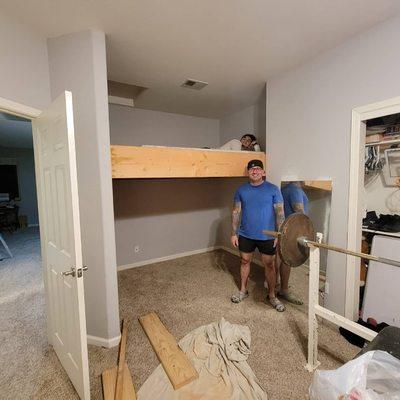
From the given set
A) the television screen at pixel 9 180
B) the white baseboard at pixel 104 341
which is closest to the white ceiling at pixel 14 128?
the television screen at pixel 9 180

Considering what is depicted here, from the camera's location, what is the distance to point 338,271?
2.09 metres

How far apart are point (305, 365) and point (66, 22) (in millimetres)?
2934

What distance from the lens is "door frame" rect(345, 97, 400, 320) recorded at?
1873 millimetres

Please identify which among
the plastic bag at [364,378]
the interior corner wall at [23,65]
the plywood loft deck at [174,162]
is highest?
the interior corner wall at [23,65]

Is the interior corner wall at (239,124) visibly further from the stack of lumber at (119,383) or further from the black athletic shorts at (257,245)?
the stack of lumber at (119,383)

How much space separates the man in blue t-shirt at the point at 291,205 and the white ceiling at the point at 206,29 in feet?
4.02

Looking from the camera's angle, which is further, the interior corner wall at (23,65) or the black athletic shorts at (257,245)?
the black athletic shorts at (257,245)

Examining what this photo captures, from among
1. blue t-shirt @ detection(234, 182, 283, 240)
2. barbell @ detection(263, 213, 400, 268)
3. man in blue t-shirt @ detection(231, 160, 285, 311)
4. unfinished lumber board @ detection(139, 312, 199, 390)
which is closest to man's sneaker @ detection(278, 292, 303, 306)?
man in blue t-shirt @ detection(231, 160, 285, 311)

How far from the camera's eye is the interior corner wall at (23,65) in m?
1.47

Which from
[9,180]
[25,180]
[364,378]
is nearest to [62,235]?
[364,378]

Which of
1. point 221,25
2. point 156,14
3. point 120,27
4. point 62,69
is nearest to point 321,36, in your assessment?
point 221,25

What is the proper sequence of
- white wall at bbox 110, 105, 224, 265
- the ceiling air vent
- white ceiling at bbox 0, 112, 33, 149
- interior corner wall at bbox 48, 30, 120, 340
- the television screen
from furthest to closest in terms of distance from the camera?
the television screen → white ceiling at bbox 0, 112, 33, 149 → white wall at bbox 110, 105, 224, 265 → the ceiling air vent → interior corner wall at bbox 48, 30, 120, 340

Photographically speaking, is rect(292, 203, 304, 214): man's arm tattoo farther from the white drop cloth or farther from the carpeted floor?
the white drop cloth

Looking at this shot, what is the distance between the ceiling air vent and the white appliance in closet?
97.3 inches
